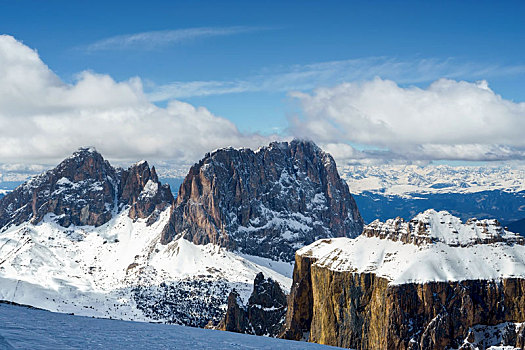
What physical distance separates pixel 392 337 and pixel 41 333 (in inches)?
5194

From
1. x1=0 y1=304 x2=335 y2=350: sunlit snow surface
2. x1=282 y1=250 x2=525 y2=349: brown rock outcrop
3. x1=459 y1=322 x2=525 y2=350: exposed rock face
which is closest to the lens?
x1=0 y1=304 x2=335 y2=350: sunlit snow surface

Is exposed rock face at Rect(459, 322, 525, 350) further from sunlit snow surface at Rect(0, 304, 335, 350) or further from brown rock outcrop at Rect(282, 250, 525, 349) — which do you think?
sunlit snow surface at Rect(0, 304, 335, 350)

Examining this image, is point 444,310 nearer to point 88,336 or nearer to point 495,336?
point 495,336

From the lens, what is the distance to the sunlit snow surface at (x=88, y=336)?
9269 cm

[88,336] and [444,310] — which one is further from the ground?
[444,310]

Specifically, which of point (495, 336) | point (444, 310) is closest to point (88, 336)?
point (444, 310)

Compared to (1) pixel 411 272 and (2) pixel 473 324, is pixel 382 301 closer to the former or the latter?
(1) pixel 411 272

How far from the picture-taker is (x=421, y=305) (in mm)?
184125

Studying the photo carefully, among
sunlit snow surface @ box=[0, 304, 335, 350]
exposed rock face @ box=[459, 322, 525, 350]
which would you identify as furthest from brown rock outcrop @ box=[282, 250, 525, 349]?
sunlit snow surface @ box=[0, 304, 335, 350]

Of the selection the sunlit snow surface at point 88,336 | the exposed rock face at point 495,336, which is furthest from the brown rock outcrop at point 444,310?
the sunlit snow surface at point 88,336

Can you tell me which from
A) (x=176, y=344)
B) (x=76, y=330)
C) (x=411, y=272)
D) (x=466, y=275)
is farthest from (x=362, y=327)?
(x=76, y=330)

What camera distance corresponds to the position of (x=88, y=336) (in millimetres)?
105938

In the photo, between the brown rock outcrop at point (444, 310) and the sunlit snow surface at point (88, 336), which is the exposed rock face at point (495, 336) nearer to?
the brown rock outcrop at point (444, 310)

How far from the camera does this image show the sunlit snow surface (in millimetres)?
92688
